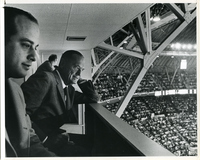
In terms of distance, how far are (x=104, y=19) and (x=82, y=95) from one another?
192cm

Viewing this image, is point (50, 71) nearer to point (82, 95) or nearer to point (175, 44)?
point (82, 95)

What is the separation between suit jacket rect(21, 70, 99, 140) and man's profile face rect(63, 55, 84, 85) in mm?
165

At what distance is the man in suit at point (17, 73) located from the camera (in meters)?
2.37

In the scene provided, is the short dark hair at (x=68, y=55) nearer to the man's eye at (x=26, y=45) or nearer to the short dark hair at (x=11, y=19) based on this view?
the man's eye at (x=26, y=45)

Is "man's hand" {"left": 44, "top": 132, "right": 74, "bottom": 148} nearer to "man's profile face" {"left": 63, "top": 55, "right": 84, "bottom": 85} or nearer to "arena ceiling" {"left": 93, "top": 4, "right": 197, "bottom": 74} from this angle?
"man's profile face" {"left": 63, "top": 55, "right": 84, "bottom": 85}

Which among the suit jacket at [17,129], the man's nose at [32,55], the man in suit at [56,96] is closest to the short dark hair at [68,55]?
the man in suit at [56,96]

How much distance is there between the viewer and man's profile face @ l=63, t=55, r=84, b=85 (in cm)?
406

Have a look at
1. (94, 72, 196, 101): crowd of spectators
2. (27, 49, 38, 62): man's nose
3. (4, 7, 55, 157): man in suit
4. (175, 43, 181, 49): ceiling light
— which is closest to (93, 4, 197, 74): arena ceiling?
(175, 43, 181, 49): ceiling light

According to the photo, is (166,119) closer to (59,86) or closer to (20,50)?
(59,86)

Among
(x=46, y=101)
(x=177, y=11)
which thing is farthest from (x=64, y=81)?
(x=177, y=11)

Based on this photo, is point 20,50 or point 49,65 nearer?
point 20,50

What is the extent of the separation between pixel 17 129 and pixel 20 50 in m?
0.76

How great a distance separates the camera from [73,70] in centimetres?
424

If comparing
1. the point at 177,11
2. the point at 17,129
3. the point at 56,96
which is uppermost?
the point at 177,11
